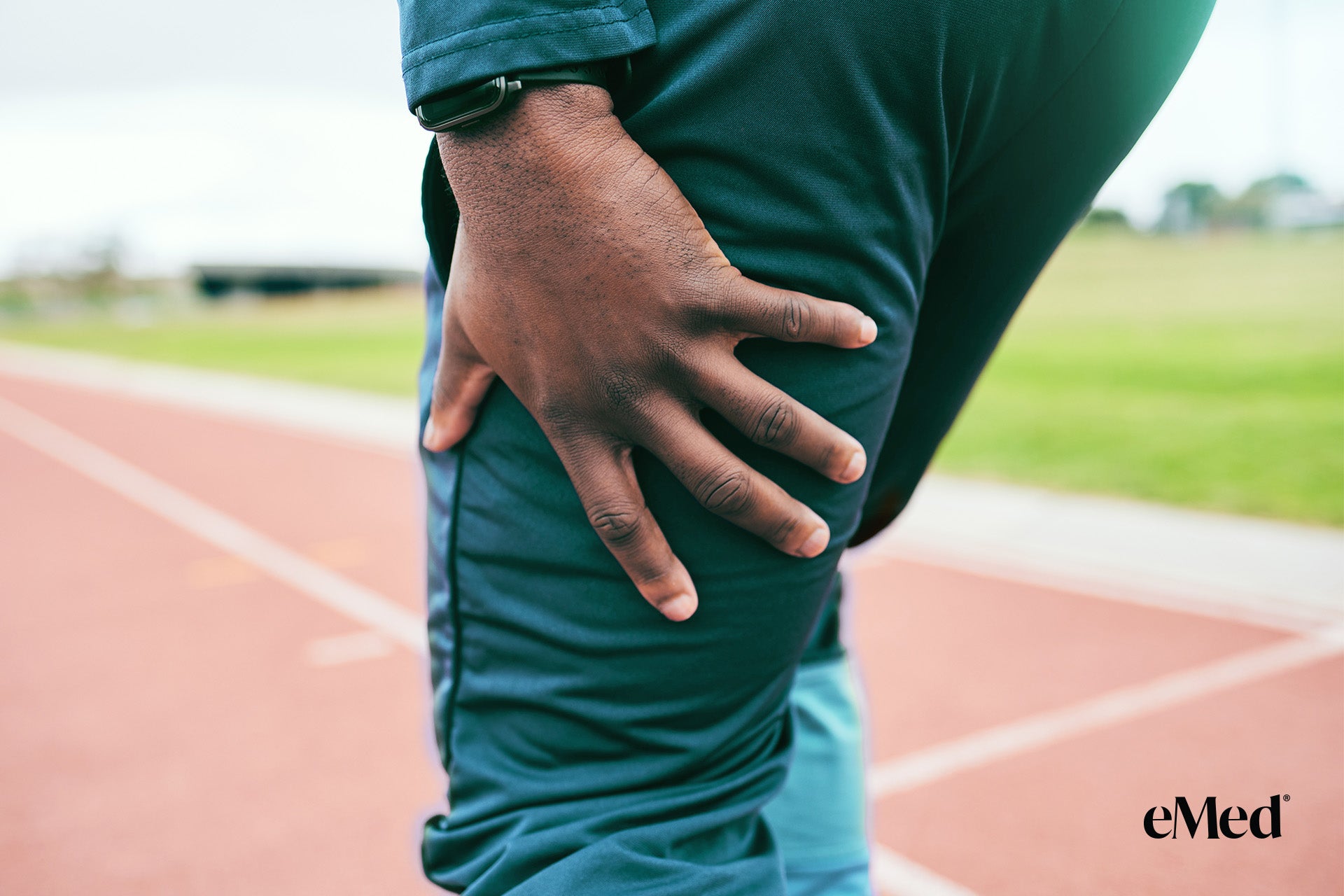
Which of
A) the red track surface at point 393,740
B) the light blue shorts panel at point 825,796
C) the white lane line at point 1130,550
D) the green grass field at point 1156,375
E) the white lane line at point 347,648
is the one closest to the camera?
the light blue shorts panel at point 825,796

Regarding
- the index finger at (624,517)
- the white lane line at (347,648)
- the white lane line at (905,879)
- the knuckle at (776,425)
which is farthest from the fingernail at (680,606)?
the white lane line at (347,648)

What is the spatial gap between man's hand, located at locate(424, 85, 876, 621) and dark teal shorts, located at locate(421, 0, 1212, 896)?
0.03m

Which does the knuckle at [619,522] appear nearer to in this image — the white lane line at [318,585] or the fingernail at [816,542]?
the fingernail at [816,542]

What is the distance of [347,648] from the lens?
4242 millimetres

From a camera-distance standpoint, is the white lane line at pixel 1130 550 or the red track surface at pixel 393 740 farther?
the white lane line at pixel 1130 550

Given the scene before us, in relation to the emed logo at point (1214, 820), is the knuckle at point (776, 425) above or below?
above

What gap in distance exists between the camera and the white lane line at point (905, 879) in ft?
8.05

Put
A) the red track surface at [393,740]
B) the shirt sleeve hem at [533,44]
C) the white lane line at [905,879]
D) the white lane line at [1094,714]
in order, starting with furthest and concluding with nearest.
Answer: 1. the white lane line at [1094,714]
2. the red track surface at [393,740]
3. the white lane line at [905,879]
4. the shirt sleeve hem at [533,44]

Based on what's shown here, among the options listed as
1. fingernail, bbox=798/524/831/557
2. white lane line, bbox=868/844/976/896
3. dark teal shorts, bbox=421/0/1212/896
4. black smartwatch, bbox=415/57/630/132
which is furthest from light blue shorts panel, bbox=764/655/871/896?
white lane line, bbox=868/844/976/896

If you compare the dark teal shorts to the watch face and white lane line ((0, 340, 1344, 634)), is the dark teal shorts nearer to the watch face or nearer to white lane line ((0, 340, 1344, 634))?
the watch face

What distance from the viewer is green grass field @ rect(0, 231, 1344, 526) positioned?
7.24 meters

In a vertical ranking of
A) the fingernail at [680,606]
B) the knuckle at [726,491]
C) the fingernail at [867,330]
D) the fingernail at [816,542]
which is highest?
the fingernail at [867,330]

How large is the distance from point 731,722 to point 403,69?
0.56 m

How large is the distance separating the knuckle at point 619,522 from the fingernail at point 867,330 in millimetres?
212
